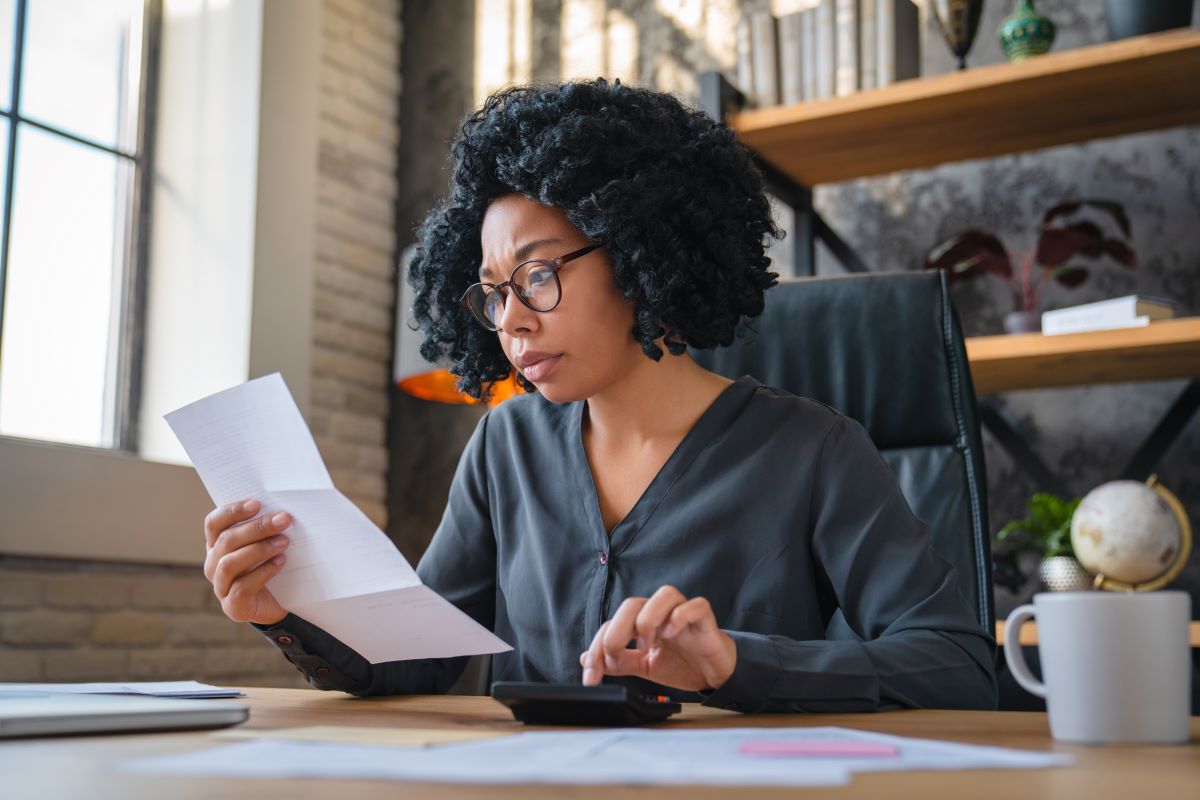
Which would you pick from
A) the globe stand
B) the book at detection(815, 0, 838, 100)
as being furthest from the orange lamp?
the globe stand

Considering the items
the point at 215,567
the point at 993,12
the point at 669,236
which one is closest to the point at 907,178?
the point at 993,12

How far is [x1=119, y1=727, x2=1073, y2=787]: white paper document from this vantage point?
501 millimetres

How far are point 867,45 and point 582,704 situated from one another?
2.11 m

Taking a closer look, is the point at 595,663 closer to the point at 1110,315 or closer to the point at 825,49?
the point at 1110,315

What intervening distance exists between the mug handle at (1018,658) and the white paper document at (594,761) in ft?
0.31

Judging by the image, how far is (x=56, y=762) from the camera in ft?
1.95

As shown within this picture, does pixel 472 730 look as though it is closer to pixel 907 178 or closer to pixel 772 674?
pixel 772 674

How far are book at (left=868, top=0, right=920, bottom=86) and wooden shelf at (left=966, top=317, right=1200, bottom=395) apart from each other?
63cm

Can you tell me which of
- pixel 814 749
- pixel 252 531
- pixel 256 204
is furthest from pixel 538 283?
pixel 256 204

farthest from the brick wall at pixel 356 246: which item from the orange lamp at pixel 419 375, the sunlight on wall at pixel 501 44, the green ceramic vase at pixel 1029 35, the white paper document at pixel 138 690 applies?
the white paper document at pixel 138 690

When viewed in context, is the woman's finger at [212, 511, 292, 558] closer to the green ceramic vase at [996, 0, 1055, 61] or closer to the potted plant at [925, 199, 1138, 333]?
the potted plant at [925, 199, 1138, 333]

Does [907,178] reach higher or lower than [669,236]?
higher

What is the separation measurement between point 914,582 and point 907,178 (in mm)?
1891

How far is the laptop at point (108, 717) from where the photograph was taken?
70 centimetres
